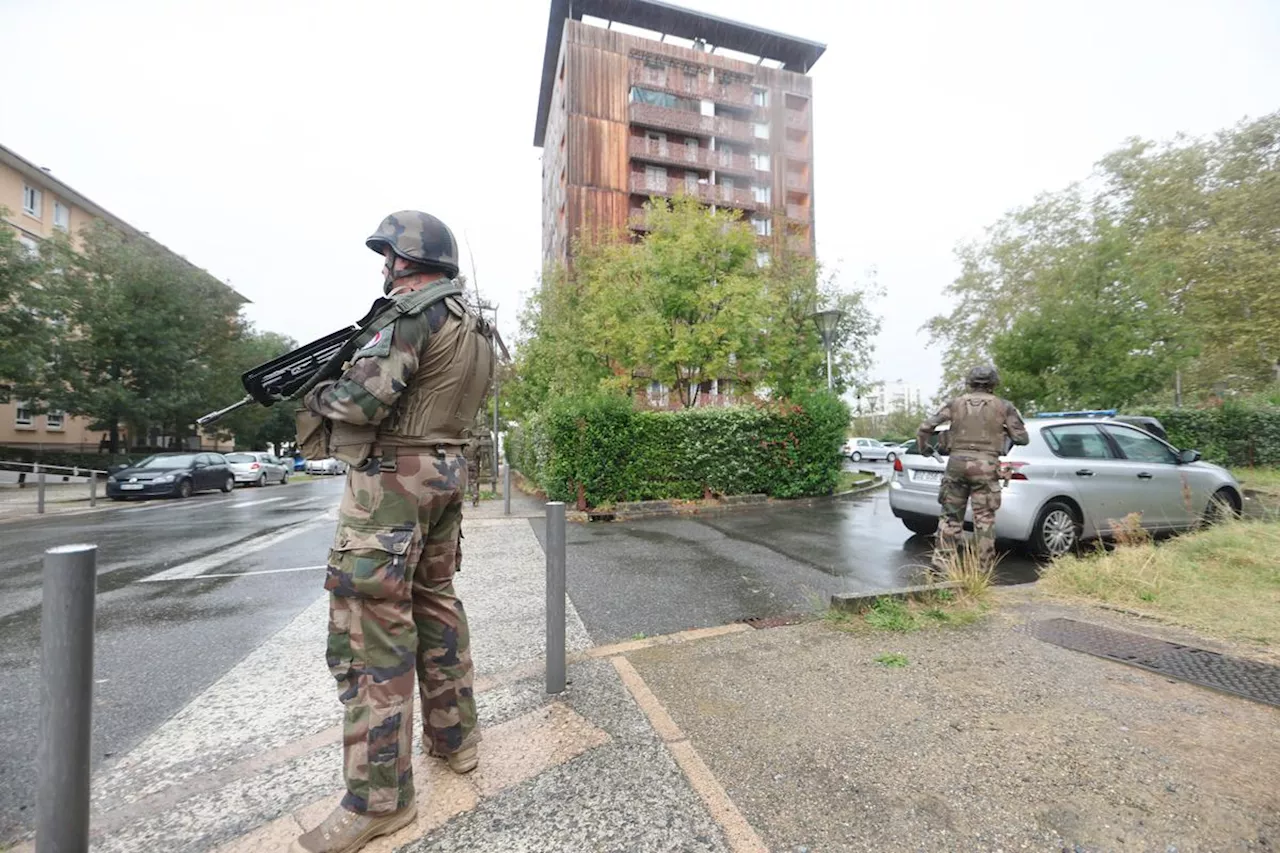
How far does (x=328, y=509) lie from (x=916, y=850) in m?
13.9

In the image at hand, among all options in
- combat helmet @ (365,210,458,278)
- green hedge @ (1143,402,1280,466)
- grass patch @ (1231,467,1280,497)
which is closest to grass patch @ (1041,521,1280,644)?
combat helmet @ (365,210,458,278)

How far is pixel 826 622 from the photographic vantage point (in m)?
3.62

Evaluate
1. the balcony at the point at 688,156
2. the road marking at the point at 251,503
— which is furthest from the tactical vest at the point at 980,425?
the balcony at the point at 688,156

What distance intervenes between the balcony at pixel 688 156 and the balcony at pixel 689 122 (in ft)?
3.23

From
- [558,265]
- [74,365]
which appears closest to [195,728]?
[558,265]

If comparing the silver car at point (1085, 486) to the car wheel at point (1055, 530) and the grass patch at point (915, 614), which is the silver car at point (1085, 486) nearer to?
the car wheel at point (1055, 530)

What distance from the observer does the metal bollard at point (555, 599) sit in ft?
8.83

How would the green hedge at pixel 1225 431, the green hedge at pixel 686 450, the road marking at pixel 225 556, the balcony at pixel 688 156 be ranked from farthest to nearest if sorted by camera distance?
the balcony at pixel 688 156 → the green hedge at pixel 1225 431 → the green hedge at pixel 686 450 → the road marking at pixel 225 556

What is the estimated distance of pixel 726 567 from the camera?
18.9 feet

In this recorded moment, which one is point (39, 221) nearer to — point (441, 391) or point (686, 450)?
point (686, 450)

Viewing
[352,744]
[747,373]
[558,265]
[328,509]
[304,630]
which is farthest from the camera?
[558,265]

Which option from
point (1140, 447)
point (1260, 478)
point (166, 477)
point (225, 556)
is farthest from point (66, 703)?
point (166, 477)

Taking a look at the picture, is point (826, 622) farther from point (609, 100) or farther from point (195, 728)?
point (609, 100)

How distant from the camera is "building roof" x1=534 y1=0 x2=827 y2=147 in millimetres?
36469
